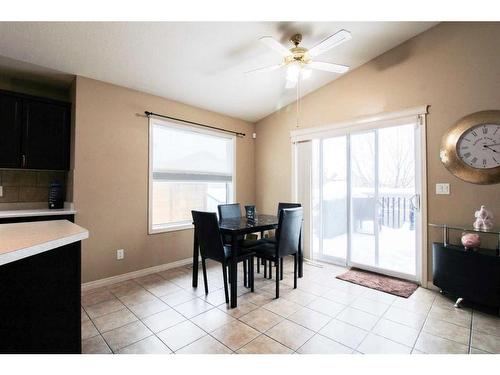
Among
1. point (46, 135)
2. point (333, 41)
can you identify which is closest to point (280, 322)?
point (333, 41)

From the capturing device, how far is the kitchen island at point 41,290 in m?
1.19

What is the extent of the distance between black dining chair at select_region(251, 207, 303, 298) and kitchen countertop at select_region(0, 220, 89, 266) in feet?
5.85

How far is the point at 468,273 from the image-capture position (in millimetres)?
2346

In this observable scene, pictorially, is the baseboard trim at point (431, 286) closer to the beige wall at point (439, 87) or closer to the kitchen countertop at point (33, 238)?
the beige wall at point (439, 87)

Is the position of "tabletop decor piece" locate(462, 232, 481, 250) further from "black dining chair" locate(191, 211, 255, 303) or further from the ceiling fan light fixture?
the ceiling fan light fixture

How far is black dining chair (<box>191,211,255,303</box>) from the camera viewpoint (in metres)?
2.47

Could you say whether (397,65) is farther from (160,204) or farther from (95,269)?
(95,269)

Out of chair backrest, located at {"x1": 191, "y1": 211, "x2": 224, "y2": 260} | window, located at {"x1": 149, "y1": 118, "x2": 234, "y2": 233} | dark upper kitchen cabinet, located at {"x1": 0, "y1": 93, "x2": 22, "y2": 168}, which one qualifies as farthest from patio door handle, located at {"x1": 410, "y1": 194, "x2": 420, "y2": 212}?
dark upper kitchen cabinet, located at {"x1": 0, "y1": 93, "x2": 22, "y2": 168}

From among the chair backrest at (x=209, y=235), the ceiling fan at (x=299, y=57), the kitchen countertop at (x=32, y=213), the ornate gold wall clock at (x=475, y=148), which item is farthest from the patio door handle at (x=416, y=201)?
the kitchen countertop at (x=32, y=213)

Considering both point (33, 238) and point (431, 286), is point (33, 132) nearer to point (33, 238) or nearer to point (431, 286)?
point (33, 238)

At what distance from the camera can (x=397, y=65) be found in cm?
306

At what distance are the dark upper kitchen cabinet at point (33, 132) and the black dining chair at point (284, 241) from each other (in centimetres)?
250

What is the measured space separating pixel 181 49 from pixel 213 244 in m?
2.03
